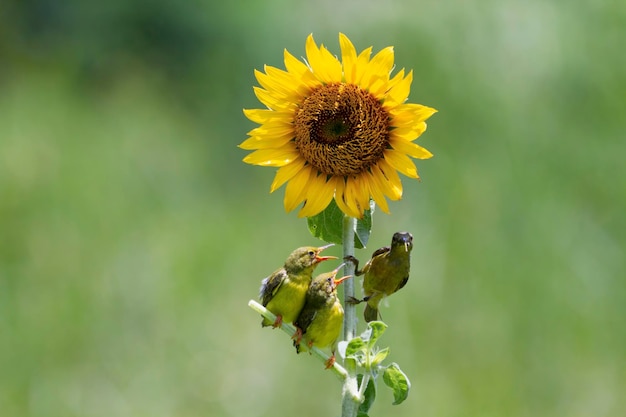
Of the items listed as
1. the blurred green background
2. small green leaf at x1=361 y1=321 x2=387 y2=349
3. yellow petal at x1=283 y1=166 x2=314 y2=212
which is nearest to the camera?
small green leaf at x1=361 y1=321 x2=387 y2=349

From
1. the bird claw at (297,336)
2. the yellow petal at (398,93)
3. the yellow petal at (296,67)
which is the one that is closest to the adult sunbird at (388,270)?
the bird claw at (297,336)

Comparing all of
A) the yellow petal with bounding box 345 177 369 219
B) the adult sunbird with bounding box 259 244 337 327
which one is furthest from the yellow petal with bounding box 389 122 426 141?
the adult sunbird with bounding box 259 244 337 327

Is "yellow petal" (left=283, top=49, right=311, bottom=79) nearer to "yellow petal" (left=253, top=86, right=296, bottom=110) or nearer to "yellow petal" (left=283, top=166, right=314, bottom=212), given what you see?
"yellow petal" (left=253, top=86, right=296, bottom=110)

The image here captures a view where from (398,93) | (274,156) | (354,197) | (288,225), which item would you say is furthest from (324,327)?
(288,225)

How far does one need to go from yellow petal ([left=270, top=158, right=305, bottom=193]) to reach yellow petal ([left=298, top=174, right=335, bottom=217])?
43 millimetres

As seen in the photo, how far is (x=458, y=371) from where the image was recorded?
4395 mm

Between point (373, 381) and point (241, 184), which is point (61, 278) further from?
point (373, 381)

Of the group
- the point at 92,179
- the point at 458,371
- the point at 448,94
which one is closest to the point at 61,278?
the point at 92,179

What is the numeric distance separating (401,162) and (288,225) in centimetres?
331

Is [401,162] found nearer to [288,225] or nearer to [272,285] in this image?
[272,285]

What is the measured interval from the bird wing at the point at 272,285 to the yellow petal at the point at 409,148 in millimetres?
320

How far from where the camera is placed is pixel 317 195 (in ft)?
6.00

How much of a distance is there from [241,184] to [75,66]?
1.76 metres

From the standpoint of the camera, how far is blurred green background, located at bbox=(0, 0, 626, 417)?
14.4 feet
